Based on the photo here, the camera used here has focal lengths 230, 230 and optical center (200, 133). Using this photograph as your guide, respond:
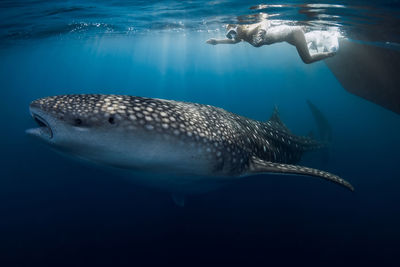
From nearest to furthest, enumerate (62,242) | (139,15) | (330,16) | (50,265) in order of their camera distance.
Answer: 1. (50,265)
2. (62,242)
3. (330,16)
4. (139,15)

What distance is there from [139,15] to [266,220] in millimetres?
14439

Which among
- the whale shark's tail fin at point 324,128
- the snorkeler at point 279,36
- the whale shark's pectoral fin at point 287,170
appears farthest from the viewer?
the whale shark's tail fin at point 324,128

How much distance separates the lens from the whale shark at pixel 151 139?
99.0 inches

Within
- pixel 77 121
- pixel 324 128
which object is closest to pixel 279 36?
pixel 324 128

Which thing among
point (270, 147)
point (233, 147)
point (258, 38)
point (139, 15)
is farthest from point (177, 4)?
point (233, 147)

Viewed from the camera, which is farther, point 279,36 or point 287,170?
point 279,36

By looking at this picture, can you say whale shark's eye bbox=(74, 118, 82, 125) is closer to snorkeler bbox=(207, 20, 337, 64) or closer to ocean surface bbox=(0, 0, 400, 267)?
ocean surface bbox=(0, 0, 400, 267)

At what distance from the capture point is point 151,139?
275 centimetres

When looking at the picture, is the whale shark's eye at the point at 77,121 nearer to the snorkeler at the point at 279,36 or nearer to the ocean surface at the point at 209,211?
the ocean surface at the point at 209,211

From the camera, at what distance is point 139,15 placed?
1513 cm

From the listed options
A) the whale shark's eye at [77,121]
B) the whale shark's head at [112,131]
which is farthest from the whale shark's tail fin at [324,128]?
the whale shark's eye at [77,121]

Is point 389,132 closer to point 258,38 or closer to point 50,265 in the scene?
point 258,38

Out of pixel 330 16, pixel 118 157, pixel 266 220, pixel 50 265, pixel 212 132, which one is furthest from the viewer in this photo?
pixel 330 16

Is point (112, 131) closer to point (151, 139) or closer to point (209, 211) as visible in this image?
point (151, 139)
